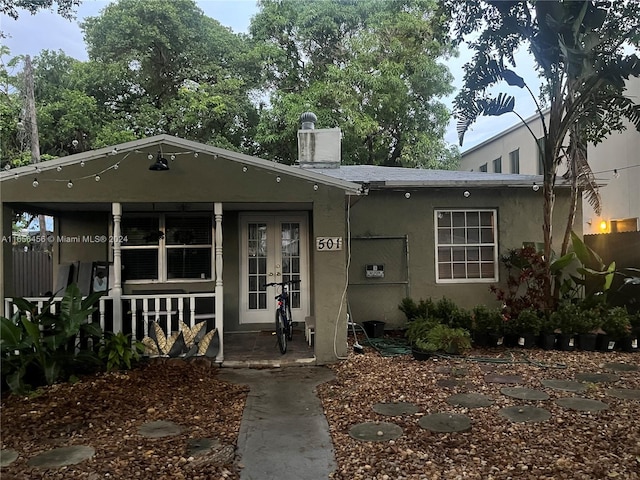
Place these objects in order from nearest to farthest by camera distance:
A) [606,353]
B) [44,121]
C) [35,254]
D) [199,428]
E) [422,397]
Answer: [199,428] → [422,397] → [606,353] → [35,254] → [44,121]

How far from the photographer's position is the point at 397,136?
18188 millimetres

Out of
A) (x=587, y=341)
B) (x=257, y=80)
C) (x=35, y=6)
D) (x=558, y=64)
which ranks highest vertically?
(x=257, y=80)

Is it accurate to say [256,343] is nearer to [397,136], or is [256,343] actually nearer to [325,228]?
[325,228]

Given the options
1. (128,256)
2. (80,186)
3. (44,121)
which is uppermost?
(44,121)

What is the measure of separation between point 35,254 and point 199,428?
9.51m

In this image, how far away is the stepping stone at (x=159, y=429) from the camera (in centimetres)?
386

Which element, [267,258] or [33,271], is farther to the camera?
[33,271]

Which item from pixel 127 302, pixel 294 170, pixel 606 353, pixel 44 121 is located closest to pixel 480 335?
pixel 606 353

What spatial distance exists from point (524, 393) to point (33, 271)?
1121 centimetres

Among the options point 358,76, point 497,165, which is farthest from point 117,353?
point 497,165

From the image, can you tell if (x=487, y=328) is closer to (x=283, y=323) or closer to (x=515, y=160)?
(x=283, y=323)

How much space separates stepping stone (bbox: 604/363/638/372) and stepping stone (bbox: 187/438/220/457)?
490 centimetres

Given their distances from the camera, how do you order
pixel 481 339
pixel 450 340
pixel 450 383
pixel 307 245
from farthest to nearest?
pixel 307 245 < pixel 481 339 < pixel 450 340 < pixel 450 383

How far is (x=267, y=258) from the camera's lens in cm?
826
